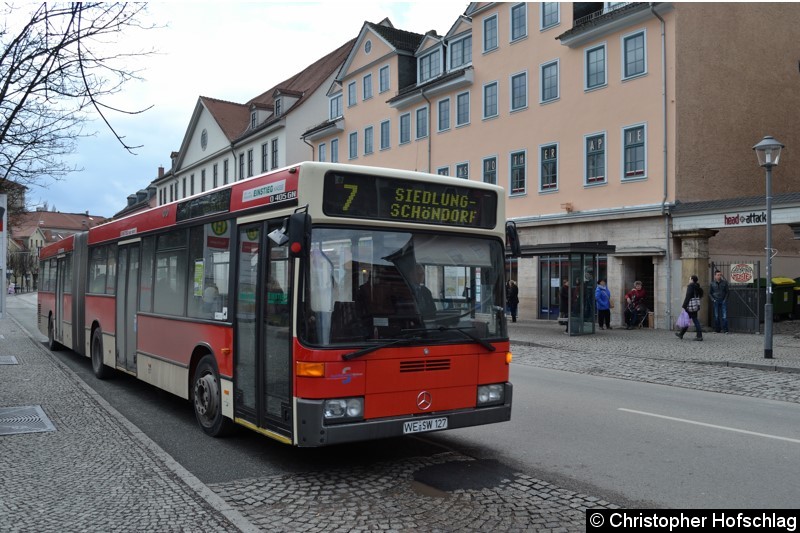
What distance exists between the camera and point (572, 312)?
73.0 ft

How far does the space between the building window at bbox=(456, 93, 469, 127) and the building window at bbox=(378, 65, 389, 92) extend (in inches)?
271

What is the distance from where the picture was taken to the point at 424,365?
6.48 metres

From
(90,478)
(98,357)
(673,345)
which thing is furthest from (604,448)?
(673,345)

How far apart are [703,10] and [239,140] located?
126 feet

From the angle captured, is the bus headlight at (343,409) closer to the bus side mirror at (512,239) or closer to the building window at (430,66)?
the bus side mirror at (512,239)

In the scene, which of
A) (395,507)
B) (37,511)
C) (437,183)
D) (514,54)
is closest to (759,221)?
(514,54)

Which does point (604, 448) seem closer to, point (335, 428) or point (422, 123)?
point (335, 428)

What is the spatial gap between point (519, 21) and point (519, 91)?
2.98 meters

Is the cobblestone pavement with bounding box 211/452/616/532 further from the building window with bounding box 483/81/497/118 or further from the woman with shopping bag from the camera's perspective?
the building window with bounding box 483/81/497/118

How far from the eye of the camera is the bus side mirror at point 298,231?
5.93 m

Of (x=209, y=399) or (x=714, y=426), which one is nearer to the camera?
(x=209, y=399)

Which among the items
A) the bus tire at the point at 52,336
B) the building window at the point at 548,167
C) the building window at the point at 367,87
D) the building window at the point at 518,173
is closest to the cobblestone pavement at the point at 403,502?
the bus tire at the point at 52,336

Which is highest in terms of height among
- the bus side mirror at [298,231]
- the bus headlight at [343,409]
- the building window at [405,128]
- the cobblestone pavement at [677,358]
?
the building window at [405,128]

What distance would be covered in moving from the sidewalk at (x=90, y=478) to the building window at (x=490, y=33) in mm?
26323
